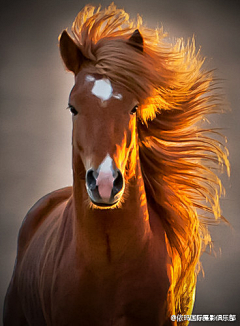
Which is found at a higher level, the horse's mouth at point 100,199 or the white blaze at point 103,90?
the white blaze at point 103,90

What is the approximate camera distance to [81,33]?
3.48ft

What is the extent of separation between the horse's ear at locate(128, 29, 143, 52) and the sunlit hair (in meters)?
0.01

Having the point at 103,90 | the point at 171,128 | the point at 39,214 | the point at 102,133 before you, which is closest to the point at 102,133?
the point at 102,133

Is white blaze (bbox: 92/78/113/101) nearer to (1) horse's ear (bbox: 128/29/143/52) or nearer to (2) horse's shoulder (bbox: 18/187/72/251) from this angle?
(1) horse's ear (bbox: 128/29/143/52)

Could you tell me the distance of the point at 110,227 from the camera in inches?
38.4

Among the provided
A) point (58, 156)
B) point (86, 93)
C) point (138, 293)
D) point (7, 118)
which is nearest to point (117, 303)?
point (138, 293)

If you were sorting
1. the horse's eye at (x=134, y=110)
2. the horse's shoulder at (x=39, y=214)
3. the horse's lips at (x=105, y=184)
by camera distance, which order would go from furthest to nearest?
the horse's shoulder at (x=39, y=214) → the horse's eye at (x=134, y=110) → the horse's lips at (x=105, y=184)

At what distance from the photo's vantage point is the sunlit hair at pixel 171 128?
1.01 m

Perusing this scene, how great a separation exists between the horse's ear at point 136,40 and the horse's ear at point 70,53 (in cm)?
13

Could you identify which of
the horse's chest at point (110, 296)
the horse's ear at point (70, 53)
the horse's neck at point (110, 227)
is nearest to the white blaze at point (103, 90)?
the horse's ear at point (70, 53)

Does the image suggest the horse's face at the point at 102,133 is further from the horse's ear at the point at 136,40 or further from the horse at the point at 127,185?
the horse's ear at the point at 136,40

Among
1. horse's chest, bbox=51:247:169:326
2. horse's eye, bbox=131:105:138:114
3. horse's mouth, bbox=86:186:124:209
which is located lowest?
horse's chest, bbox=51:247:169:326

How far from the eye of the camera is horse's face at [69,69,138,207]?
0.84 meters

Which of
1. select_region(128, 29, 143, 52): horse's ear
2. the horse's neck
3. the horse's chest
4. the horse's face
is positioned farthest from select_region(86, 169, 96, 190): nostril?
select_region(128, 29, 143, 52): horse's ear
